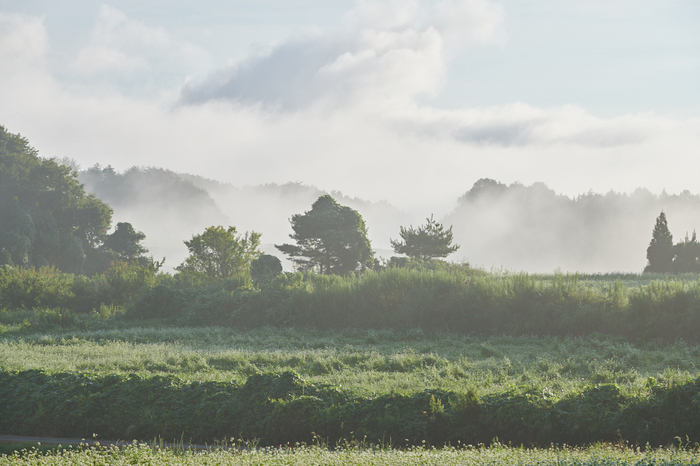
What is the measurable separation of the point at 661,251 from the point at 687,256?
119 centimetres

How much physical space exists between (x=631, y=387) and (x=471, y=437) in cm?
237

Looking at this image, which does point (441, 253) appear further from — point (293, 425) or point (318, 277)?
point (293, 425)

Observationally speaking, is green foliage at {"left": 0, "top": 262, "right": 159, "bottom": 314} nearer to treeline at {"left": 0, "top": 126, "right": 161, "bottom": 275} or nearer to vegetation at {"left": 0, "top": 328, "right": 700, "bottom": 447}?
vegetation at {"left": 0, "top": 328, "right": 700, "bottom": 447}

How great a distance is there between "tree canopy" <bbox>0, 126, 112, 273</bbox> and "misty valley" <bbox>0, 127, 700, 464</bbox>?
49.6ft

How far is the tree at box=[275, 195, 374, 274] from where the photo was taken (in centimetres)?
2823

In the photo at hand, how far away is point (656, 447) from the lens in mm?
5980

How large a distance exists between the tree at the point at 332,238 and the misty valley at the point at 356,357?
0.28ft

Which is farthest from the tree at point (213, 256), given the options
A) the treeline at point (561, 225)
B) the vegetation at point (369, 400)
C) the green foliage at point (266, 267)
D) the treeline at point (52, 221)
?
the treeline at point (561, 225)

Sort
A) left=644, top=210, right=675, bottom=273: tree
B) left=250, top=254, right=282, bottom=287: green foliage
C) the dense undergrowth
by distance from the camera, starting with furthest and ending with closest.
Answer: left=644, top=210, right=675, bottom=273: tree, left=250, top=254, right=282, bottom=287: green foliage, the dense undergrowth

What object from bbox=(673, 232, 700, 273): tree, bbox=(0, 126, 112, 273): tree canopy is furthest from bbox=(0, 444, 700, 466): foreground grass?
bbox=(0, 126, 112, 273): tree canopy

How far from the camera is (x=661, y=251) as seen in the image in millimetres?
28266

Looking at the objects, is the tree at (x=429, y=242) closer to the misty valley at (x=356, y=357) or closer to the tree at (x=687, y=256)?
the misty valley at (x=356, y=357)

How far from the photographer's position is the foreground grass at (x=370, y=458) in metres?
4.74

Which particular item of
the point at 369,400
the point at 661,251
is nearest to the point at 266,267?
the point at 369,400
